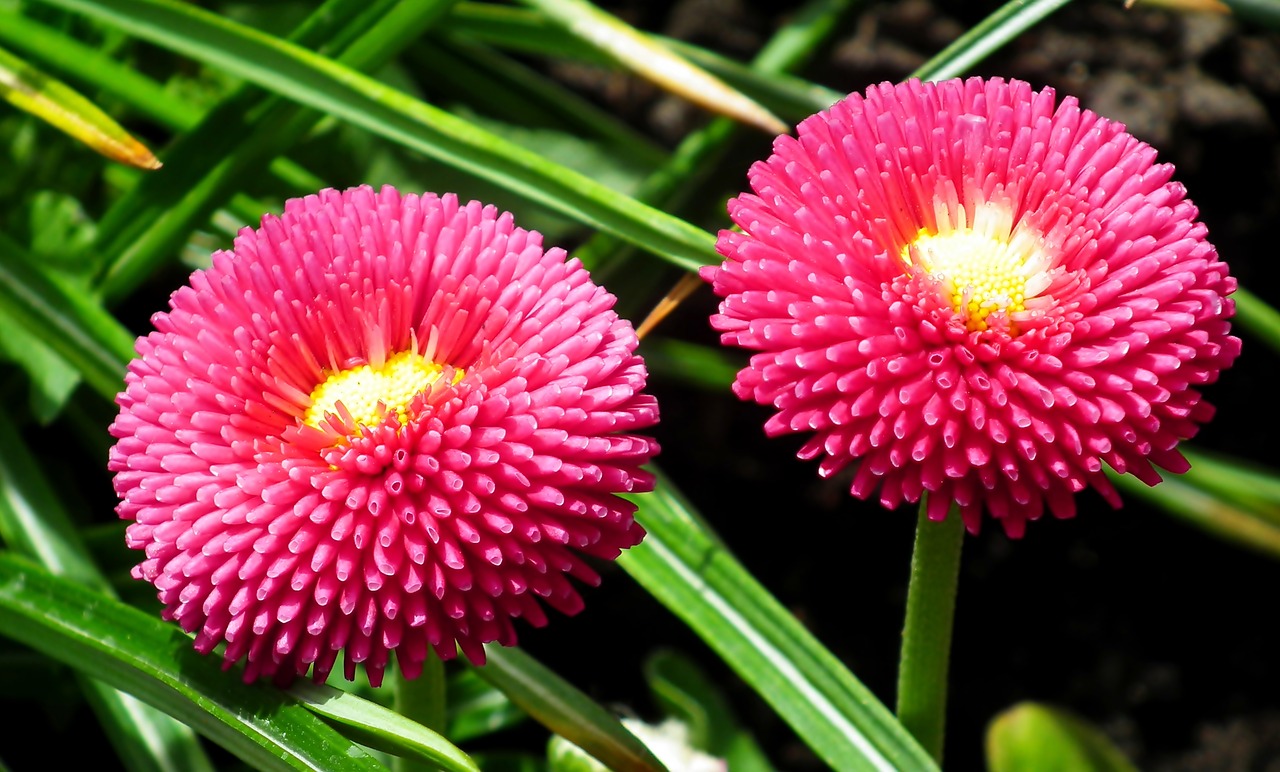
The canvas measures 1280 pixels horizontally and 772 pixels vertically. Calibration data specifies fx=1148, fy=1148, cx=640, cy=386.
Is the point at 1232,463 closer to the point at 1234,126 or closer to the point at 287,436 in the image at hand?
the point at 1234,126

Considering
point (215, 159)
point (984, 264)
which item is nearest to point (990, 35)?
point (984, 264)

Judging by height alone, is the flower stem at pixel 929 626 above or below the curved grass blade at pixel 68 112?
below

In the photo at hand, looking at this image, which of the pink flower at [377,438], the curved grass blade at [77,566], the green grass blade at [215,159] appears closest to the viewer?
the pink flower at [377,438]

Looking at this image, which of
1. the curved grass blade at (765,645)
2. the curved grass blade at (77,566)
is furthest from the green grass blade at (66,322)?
the curved grass blade at (765,645)

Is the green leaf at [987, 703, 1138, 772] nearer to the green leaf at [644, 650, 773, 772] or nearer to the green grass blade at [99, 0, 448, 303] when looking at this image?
the green leaf at [644, 650, 773, 772]

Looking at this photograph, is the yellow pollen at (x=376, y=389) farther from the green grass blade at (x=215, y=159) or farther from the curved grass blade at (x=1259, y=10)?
the curved grass blade at (x=1259, y=10)

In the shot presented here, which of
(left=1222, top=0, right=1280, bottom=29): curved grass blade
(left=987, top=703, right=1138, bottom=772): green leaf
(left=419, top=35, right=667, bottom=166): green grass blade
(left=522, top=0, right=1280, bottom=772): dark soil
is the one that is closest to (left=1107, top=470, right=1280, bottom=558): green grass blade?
(left=522, top=0, right=1280, bottom=772): dark soil

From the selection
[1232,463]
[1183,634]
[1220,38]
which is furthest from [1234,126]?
[1183,634]
